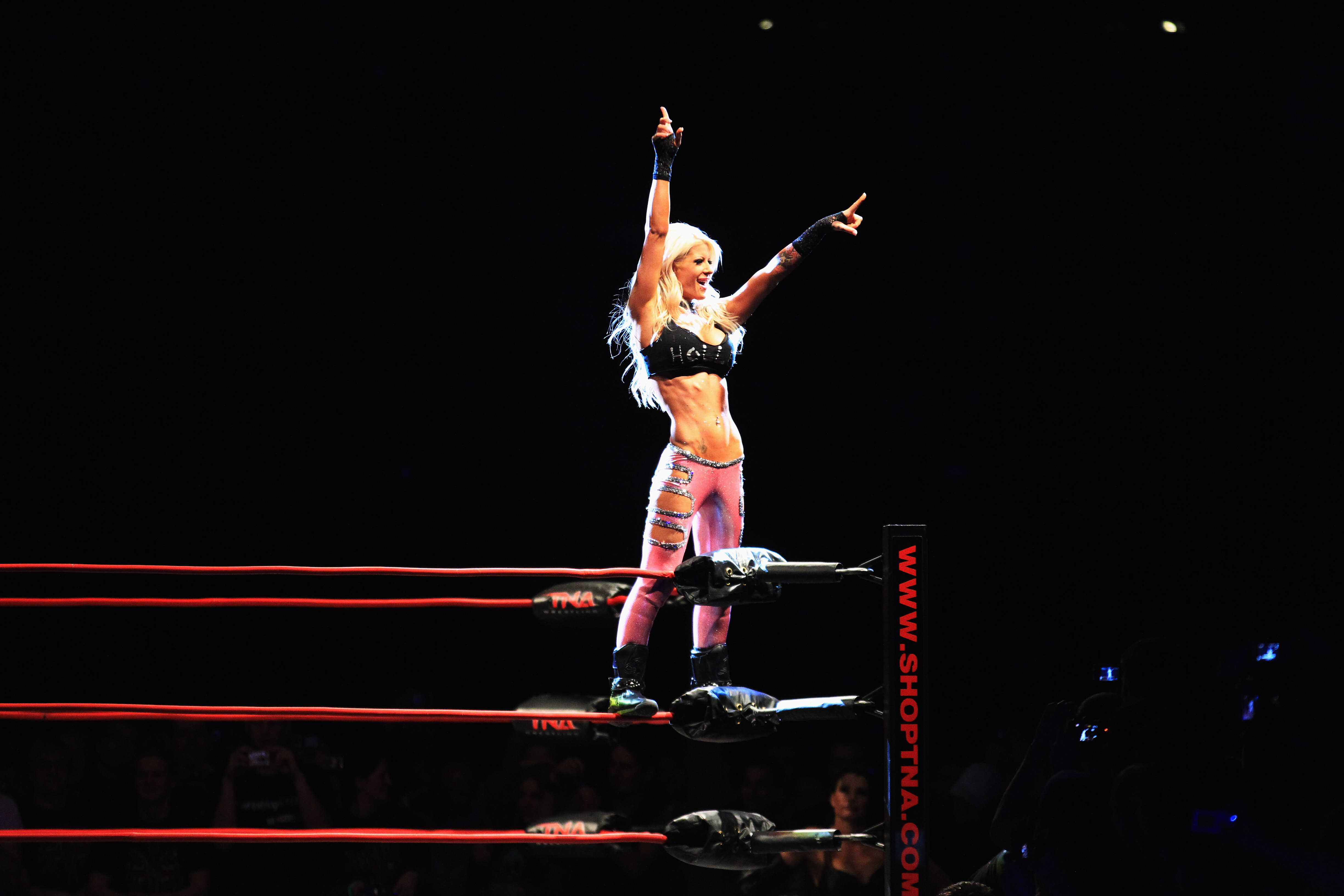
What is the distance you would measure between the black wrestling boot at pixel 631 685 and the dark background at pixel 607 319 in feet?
6.73

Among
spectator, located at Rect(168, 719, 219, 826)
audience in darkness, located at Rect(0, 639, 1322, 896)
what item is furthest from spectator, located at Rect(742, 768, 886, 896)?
spectator, located at Rect(168, 719, 219, 826)

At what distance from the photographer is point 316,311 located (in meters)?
4.61

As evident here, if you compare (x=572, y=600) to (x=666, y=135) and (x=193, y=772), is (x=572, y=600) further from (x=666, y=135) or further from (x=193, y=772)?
(x=193, y=772)

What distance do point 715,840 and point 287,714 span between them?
91 centimetres

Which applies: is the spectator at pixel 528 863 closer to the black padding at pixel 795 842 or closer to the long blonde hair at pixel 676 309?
the black padding at pixel 795 842

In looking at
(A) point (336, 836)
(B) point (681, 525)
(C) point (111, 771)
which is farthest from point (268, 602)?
(C) point (111, 771)

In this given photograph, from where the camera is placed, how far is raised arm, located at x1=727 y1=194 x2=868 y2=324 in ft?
8.90

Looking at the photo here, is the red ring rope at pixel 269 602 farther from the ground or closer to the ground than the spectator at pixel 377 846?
Result: farther from the ground

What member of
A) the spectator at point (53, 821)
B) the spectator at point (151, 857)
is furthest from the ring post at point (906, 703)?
the spectator at point (53, 821)

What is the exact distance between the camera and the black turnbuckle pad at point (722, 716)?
7.46ft

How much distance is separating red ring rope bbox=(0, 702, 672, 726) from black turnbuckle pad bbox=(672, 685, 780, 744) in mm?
49

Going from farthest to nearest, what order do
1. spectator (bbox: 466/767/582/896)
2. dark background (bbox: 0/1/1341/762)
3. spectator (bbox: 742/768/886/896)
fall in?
dark background (bbox: 0/1/1341/762) → spectator (bbox: 466/767/582/896) → spectator (bbox: 742/768/886/896)

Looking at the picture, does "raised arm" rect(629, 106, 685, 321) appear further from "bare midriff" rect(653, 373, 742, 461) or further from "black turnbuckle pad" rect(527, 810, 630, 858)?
"black turnbuckle pad" rect(527, 810, 630, 858)

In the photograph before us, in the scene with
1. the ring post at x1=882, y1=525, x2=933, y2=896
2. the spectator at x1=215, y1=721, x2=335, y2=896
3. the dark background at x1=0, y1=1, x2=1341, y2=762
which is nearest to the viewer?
the ring post at x1=882, y1=525, x2=933, y2=896
